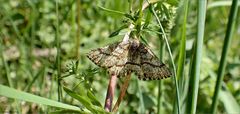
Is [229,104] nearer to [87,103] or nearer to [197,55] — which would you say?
[197,55]

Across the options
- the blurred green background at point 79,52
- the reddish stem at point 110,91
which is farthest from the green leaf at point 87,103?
the blurred green background at point 79,52

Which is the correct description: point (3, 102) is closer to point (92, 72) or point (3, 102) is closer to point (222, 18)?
point (92, 72)

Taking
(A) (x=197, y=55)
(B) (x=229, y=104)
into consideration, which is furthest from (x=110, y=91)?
(B) (x=229, y=104)

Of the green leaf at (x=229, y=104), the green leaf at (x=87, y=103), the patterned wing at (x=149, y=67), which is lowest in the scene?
the green leaf at (x=229, y=104)

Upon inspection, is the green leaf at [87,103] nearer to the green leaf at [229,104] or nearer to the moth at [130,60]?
the moth at [130,60]

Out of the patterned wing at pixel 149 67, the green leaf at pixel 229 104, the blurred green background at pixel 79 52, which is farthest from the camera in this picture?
the blurred green background at pixel 79 52

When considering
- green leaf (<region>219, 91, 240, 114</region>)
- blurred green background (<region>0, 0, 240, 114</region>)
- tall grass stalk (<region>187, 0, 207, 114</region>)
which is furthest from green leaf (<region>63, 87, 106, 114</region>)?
green leaf (<region>219, 91, 240, 114</region>)

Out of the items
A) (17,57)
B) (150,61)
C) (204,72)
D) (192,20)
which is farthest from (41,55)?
(150,61)
